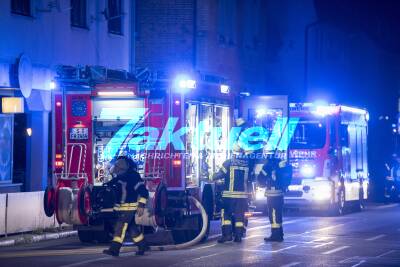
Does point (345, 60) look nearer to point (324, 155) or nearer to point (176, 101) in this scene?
point (324, 155)

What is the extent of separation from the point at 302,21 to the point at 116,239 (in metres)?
26.9

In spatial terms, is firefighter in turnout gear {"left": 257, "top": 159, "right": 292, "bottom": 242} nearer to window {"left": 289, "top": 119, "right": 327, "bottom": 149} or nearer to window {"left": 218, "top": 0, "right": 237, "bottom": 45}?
window {"left": 289, "top": 119, "right": 327, "bottom": 149}

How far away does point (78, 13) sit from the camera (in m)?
25.2

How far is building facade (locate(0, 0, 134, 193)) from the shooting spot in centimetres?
2166

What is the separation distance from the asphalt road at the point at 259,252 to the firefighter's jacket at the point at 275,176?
0.89 m

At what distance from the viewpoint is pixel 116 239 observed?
1493 centimetres

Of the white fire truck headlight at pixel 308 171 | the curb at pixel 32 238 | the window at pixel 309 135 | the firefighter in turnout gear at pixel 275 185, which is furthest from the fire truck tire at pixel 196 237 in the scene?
the window at pixel 309 135

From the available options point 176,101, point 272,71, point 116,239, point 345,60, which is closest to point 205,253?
point 116,239

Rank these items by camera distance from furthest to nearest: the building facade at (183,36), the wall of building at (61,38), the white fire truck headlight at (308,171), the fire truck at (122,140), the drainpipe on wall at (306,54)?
the drainpipe on wall at (306,54)
the building facade at (183,36)
the white fire truck headlight at (308,171)
the wall of building at (61,38)
the fire truck at (122,140)

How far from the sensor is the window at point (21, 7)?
2231cm

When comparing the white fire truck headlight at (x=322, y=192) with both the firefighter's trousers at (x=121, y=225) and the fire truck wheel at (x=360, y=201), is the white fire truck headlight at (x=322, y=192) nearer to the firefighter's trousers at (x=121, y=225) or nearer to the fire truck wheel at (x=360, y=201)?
the fire truck wheel at (x=360, y=201)

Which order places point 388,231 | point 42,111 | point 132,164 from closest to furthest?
point 132,164
point 388,231
point 42,111

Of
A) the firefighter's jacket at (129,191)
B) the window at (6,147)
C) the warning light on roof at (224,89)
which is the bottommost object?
the firefighter's jacket at (129,191)

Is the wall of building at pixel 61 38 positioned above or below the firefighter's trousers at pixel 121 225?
above
